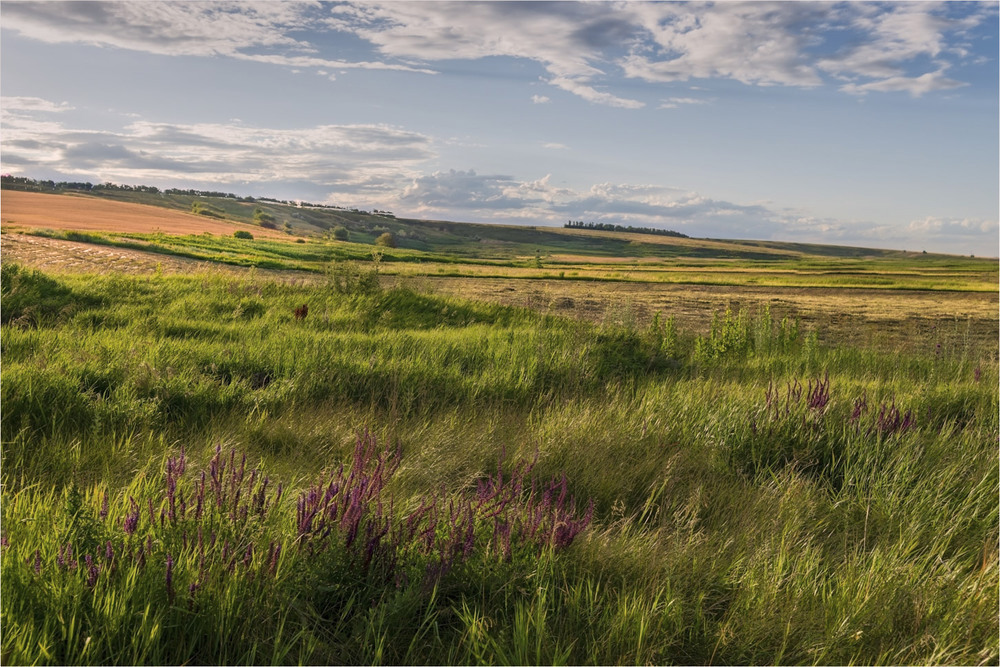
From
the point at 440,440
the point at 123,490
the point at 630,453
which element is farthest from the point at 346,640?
the point at 630,453

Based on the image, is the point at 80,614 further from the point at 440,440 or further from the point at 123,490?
the point at 440,440

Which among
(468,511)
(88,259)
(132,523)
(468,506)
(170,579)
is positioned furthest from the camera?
(88,259)

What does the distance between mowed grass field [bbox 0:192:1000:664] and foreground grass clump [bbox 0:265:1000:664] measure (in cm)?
2

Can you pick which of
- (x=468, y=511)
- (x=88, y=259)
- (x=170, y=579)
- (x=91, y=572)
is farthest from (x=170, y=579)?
(x=88, y=259)

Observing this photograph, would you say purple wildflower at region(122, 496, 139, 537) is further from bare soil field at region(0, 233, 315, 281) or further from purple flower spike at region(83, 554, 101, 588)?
bare soil field at region(0, 233, 315, 281)

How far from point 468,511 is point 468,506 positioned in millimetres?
126

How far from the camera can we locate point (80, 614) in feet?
6.93

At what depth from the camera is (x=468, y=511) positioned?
269cm

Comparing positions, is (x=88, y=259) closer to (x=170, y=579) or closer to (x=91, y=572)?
(x=91, y=572)

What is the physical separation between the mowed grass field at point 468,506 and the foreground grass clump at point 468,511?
0.02 meters

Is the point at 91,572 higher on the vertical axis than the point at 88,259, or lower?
lower

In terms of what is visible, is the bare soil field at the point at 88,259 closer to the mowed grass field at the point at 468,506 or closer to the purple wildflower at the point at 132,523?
the mowed grass field at the point at 468,506

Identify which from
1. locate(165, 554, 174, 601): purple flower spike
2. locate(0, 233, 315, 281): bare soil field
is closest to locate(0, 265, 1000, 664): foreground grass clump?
locate(165, 554, 174, 601): purple flower spike

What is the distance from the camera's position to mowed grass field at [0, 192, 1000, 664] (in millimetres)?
2262
